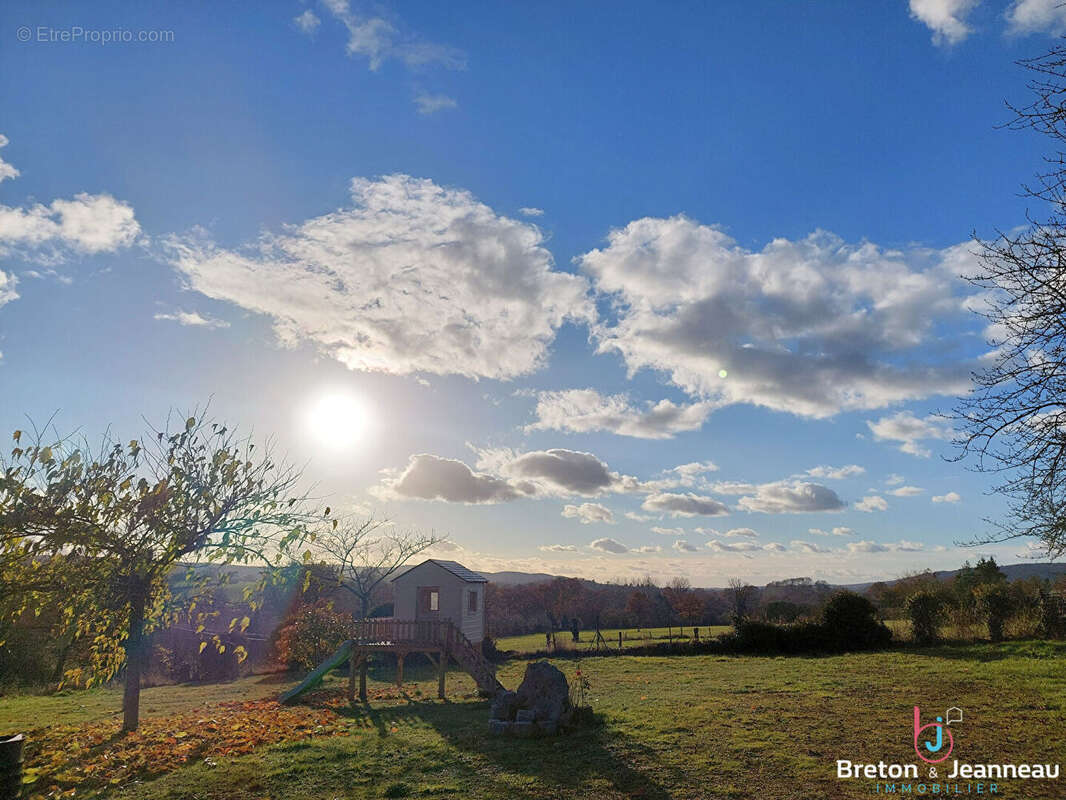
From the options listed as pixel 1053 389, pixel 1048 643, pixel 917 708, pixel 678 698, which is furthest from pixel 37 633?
pixel 1048 643

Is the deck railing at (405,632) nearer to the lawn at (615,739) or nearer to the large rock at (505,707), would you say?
the lawn at (615,739)

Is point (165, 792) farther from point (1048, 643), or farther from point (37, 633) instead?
point (1048, 643)

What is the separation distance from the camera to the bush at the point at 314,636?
31.9 m

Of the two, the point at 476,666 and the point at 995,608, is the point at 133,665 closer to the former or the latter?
the point at 476,666

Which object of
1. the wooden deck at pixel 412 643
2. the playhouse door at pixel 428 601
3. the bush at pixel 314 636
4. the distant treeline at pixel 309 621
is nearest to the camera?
the wooden deck at pixel 412 643

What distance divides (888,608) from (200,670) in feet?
136

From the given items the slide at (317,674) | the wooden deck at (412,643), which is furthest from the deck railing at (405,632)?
the slide at (317,674)

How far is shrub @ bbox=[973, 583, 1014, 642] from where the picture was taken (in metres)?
28.1

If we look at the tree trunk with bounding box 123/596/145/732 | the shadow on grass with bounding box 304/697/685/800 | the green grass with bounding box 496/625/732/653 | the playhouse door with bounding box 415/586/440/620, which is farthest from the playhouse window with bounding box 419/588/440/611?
the tree trunk with bounding box 123/596/145/732

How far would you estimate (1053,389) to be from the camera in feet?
30.7

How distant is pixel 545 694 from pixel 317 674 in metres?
11.4

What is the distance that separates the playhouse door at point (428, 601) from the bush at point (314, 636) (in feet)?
14.9

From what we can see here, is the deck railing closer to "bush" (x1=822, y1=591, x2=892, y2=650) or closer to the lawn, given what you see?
the lawn

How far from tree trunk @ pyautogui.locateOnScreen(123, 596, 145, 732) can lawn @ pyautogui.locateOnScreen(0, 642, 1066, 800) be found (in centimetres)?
51
